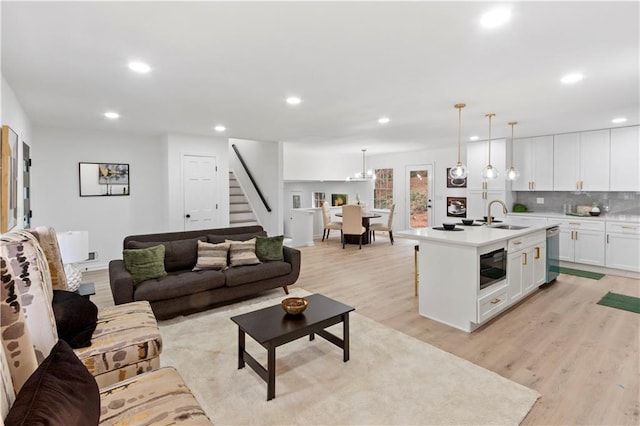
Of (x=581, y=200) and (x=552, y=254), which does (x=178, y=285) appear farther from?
(x=581, y=200)

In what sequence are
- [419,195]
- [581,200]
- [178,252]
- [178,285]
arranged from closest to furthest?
1. [178,285]
2. [178,252]
3. [581,200]
4. [419,195]

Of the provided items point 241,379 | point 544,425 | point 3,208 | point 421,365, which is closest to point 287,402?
point 241,379

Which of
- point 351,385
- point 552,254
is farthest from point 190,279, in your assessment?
point 552,254

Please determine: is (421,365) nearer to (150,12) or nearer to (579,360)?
(579,360)

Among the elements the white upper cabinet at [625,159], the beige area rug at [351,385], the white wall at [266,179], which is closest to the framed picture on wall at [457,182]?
the white upper cabinet at [625,159]

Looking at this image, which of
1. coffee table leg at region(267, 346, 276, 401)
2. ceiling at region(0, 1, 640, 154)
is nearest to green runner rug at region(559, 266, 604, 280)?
ceiling at region(0, 1, 640, 154)

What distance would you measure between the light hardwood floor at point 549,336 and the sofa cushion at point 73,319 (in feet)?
6.88

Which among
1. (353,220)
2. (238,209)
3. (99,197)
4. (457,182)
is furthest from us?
(457,182)

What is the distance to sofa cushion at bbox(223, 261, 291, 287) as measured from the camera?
12.5 feet

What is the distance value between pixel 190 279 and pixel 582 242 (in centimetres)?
618

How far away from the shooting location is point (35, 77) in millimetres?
2904

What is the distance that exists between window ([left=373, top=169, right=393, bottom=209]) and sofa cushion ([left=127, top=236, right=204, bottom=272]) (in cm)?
685

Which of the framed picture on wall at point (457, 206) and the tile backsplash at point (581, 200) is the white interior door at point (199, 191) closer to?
the framed picture on wall at point (457, 206)

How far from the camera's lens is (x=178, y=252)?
155 inches
